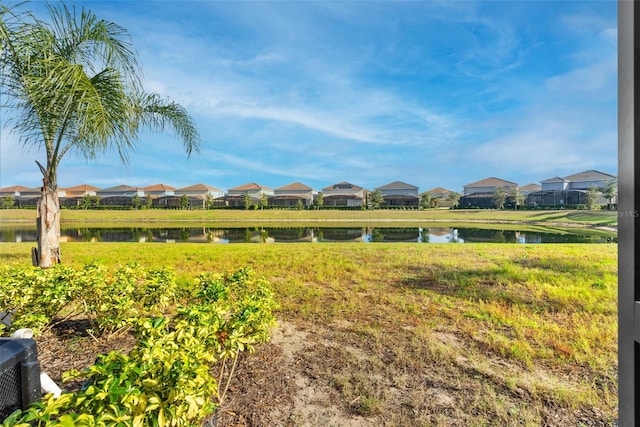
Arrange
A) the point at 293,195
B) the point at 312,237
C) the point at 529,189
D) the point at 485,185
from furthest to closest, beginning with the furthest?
the point at 485,185 → the point at 293,195 → the point at 529,189 → the point at 312,237

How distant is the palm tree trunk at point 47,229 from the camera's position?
16.8 ft

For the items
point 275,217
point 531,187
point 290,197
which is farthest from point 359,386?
point 531,187

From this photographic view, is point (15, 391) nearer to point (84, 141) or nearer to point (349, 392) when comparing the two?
point (349, 392)

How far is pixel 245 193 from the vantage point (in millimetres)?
39281

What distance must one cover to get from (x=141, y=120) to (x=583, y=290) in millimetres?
8220

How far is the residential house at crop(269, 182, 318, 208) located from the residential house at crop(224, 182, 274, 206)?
1267mm

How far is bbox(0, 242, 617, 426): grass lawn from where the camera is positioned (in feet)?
6.68

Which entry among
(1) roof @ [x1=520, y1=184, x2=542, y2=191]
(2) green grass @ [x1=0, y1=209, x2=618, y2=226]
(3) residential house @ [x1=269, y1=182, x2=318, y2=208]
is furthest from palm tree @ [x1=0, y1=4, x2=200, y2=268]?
(1) roof @ [x1=520, y1=184, x2=542, y2=191]

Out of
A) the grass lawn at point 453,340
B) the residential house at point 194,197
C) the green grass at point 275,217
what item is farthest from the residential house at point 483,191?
the grass lawn at point 453,340

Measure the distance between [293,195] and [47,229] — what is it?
1468 inches

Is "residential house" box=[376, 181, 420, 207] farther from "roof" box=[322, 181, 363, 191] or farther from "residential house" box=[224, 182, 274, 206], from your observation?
"residential house" box=[224, 182, 274, 206]

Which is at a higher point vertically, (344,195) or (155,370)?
(344,195)

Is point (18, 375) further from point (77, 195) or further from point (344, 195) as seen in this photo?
point (344, 195)

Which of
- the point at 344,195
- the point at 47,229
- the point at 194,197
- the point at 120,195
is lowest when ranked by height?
the point at 47,229
